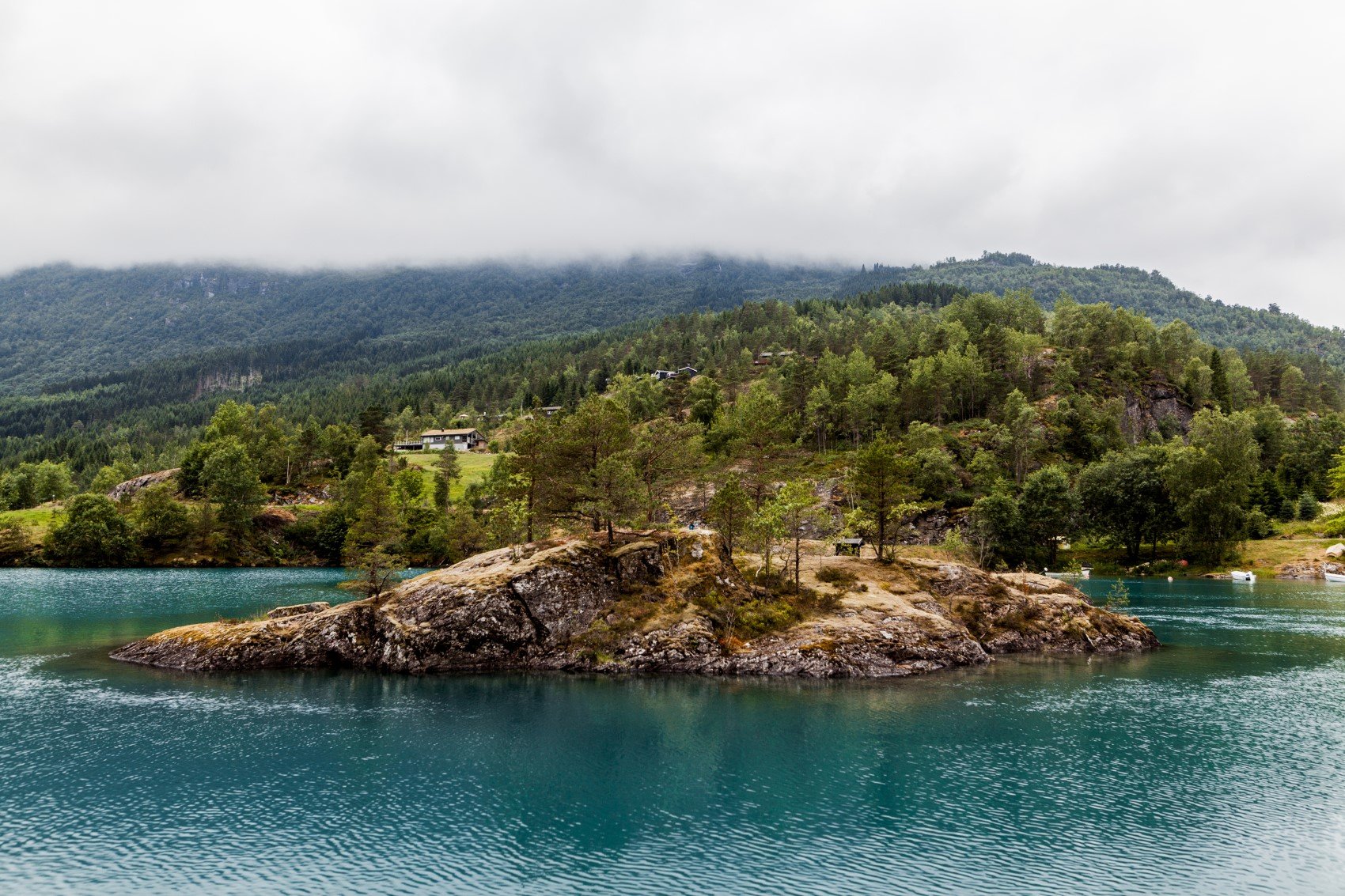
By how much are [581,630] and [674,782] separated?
31971mm

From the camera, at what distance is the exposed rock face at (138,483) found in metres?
186

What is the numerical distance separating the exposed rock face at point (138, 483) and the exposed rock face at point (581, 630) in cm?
13417

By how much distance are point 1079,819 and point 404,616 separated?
57380 millimetres

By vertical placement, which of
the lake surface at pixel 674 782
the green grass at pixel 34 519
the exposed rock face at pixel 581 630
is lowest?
the lake surface at pixel 674 782

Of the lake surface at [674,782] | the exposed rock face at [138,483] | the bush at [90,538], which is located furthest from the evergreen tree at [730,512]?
the exposed rock face at [138,483]

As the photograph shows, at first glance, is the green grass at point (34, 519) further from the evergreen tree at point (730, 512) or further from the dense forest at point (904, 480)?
the evergreen tree at point (730, 512)

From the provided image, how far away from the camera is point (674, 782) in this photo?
1670 inches

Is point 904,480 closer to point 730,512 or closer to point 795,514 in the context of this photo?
point 795,514

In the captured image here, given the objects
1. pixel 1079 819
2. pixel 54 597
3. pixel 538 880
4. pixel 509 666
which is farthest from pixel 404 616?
pixel 54 597

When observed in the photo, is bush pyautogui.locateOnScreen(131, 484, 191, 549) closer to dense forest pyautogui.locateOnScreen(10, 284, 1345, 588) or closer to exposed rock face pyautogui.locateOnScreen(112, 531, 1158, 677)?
dense forest pyautogui.locateOnScreen(10, 284, 1345, 588)

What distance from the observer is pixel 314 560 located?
173000mm

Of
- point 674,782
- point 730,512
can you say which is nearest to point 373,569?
point 730,512

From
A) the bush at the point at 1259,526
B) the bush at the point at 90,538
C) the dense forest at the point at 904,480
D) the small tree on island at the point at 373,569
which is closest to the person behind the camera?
the small tree on island at the point at 373,569

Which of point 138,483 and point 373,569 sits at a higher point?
point 138,483
